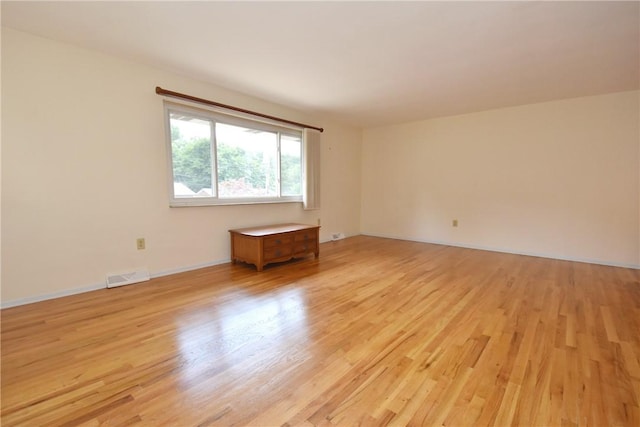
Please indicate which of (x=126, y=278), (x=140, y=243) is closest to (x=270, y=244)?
(x=140, y=243)

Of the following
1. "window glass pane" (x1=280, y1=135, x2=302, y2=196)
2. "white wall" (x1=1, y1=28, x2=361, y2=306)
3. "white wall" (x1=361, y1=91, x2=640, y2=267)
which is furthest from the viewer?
"window glass pane" (x1=280, y1=135, x2=302, y2=196)

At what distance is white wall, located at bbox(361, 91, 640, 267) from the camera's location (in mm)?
3688

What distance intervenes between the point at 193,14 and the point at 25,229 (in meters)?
2.17

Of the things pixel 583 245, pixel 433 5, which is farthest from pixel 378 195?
pixel 433 5

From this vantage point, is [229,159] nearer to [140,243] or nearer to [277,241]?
[277,241]

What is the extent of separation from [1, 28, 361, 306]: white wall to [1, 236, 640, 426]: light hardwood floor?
1.01 feet

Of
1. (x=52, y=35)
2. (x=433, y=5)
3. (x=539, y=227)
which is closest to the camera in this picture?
(x=433, y=5)

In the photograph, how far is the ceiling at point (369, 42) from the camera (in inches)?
78.6

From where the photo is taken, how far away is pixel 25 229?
7.87 ft

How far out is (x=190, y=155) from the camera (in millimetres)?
3379

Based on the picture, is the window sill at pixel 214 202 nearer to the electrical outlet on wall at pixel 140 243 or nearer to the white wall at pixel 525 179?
the electrical outlet on wall at pixel 140 243

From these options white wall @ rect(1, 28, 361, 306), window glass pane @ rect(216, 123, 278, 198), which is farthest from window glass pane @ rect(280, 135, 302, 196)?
white wall @ rect(1, 28, 361, 306)

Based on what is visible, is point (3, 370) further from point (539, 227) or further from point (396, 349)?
point (539, 227)

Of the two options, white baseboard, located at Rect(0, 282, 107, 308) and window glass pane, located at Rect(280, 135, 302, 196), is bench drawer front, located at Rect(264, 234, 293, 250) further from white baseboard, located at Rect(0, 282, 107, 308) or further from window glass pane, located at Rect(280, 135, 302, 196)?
white baseboard, located at Rect(0, 282, 107, 308)
